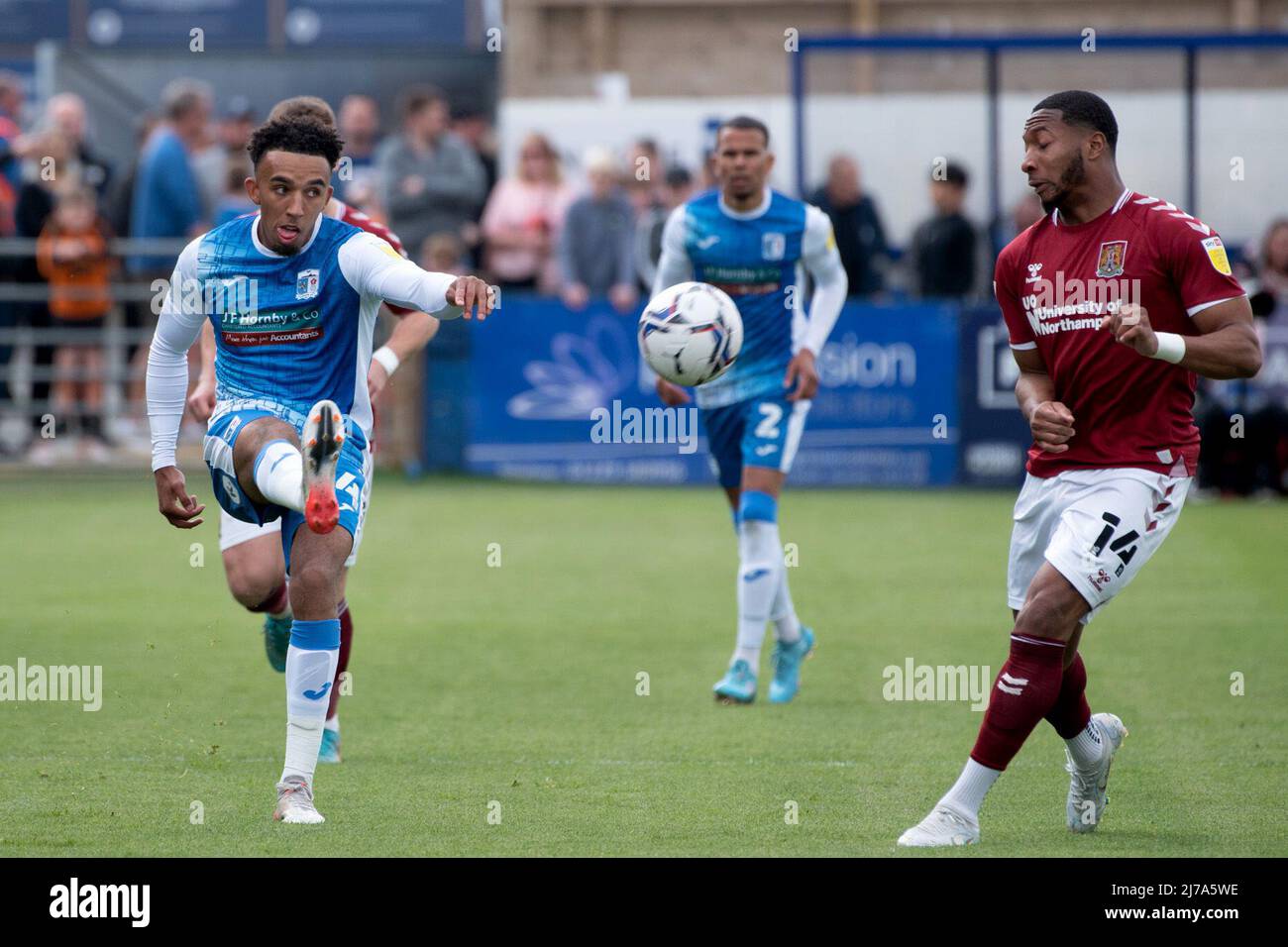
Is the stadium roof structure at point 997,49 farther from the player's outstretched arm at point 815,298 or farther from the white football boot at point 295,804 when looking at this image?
the white football boot at point 295,804

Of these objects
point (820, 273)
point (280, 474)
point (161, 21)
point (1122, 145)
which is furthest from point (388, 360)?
point (161, 21)

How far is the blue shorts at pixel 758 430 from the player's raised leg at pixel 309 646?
315 cm

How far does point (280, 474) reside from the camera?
6527 millimetres

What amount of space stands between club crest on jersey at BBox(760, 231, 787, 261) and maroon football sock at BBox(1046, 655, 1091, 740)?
3.46m

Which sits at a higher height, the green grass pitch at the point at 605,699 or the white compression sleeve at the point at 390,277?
the white compression sleeve at the point at 390,277

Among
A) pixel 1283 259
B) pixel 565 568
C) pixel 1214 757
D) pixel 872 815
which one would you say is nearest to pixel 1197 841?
pixel 872 815

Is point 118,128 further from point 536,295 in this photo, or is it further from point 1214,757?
point 1214,757

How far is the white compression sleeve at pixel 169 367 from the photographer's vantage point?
6953 millimetres

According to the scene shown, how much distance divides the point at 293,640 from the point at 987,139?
13584mm

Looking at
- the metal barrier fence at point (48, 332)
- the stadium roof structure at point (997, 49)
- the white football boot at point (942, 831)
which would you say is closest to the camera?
the white football boot at point (942, 831)

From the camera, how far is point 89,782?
7125 millimetres

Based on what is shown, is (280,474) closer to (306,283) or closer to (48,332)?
(306,283)

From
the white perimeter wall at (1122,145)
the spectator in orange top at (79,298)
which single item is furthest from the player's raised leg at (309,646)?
the white perimeter wall at (1122,145)

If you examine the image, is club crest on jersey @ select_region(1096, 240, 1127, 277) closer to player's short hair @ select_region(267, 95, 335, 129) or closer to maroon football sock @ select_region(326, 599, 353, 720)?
player's short hair @ select_region(267, 95, 335, 129)
